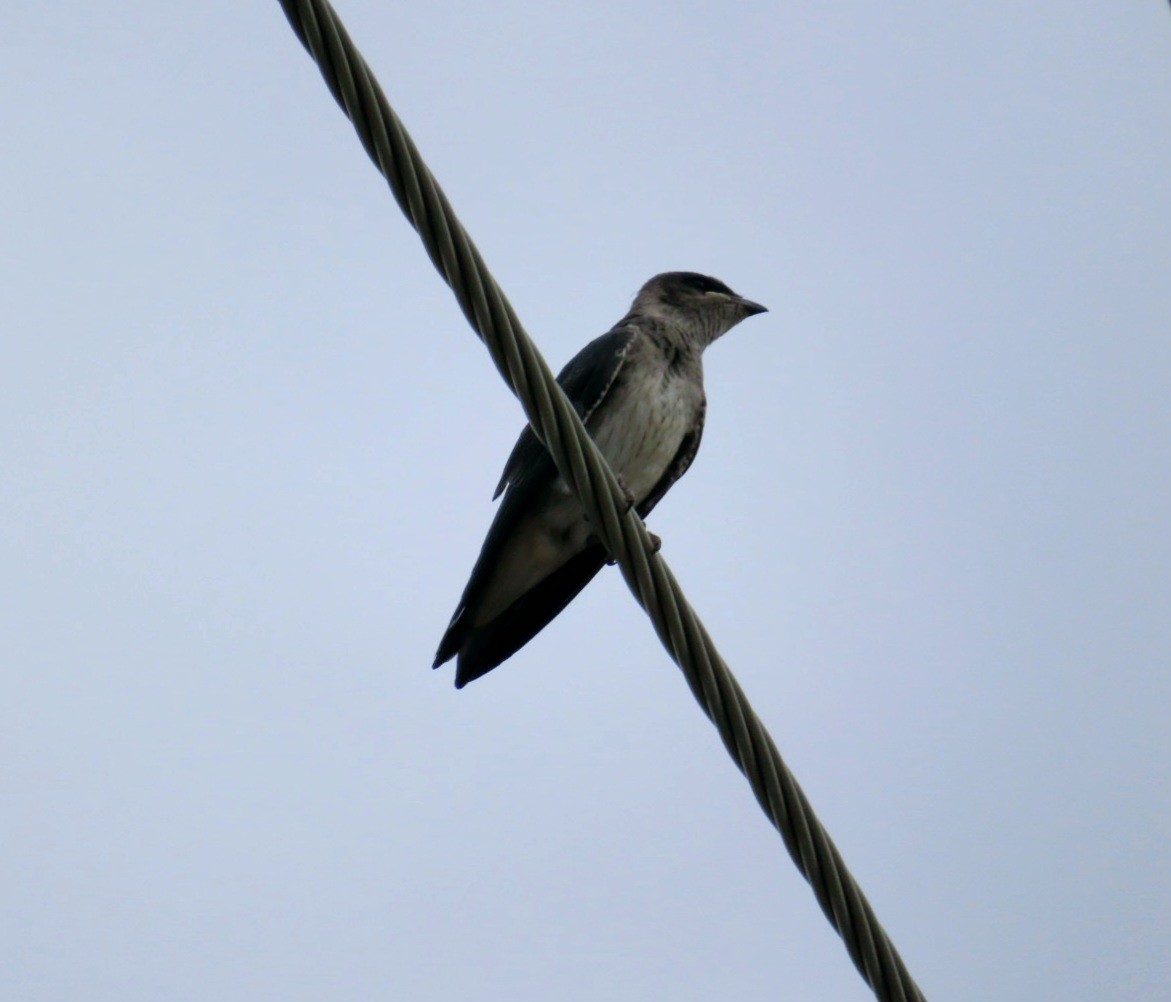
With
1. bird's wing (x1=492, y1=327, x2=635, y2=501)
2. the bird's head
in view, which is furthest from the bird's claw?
the bird's head

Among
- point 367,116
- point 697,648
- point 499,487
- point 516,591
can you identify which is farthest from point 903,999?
point 499,487

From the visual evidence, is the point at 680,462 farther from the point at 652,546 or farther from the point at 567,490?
the point at 652,546

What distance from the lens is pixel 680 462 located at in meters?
6.14

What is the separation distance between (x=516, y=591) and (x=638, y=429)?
74 cm

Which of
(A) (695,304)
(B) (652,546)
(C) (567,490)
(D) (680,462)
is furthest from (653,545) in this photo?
(A) (695,304)

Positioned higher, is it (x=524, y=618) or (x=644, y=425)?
(x=644, y=425)

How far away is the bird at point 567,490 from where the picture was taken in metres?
Result: 5.68

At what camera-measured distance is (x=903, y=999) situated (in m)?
2.83

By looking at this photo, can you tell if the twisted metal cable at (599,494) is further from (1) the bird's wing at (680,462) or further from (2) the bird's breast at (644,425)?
(1) the bird's wing at (680,462)

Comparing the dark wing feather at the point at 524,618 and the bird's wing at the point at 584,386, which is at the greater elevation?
the bird's wing at the point at 584,386

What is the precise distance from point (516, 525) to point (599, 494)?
256cm

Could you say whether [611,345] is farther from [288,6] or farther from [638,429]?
[288,6]

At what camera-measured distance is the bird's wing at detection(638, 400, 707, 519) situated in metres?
6.10

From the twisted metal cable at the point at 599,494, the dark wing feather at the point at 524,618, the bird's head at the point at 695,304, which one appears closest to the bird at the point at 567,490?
the dark wing feather at the point at 524,618
